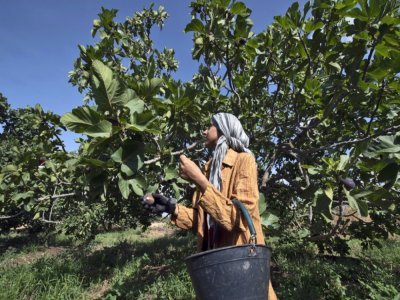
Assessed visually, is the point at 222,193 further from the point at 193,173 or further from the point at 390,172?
the point at 390,172

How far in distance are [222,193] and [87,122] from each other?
2.89 feet

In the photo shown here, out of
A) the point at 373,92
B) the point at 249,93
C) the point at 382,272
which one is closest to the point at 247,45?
the point at 249,93

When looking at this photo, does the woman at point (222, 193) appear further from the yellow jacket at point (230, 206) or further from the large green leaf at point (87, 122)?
the large green leaf at point (87, 122)

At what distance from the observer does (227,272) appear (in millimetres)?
1468

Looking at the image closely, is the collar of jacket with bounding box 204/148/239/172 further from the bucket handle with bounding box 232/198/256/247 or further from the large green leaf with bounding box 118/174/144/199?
the large green leaf with bounding box 118/174/144/199

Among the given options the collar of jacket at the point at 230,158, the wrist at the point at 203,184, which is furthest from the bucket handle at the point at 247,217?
the collar of jacket at the point at 230,158

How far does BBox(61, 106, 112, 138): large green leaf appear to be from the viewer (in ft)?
6.54

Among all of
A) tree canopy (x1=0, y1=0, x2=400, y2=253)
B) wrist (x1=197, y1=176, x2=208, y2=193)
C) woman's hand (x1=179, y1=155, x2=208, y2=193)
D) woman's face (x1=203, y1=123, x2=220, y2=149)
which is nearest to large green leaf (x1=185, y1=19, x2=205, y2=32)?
tree canopy (x1=0, y1=0, x2=400, y2=253)

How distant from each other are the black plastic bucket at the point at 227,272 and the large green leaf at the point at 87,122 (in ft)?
3.06

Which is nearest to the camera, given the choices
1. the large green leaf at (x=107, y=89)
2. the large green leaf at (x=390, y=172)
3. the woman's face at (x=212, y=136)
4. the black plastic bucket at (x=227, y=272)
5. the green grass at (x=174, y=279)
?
the black plastic bucket at (x=227, y=272)

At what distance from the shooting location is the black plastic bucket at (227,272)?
4.81ft

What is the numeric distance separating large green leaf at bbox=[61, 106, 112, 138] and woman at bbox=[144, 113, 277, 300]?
18.2 inches

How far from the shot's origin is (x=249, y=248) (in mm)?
1492

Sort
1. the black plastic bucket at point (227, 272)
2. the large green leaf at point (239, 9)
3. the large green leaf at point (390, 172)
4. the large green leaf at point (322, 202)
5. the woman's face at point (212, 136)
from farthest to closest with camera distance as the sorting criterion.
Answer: the large green leaf at point (239, 9) → the large green leaf at point (322, 202) → the large green leaf at point (390, 172) → the woman's face at point (212, 136) → the black plastic bucket at point (227, 272)
